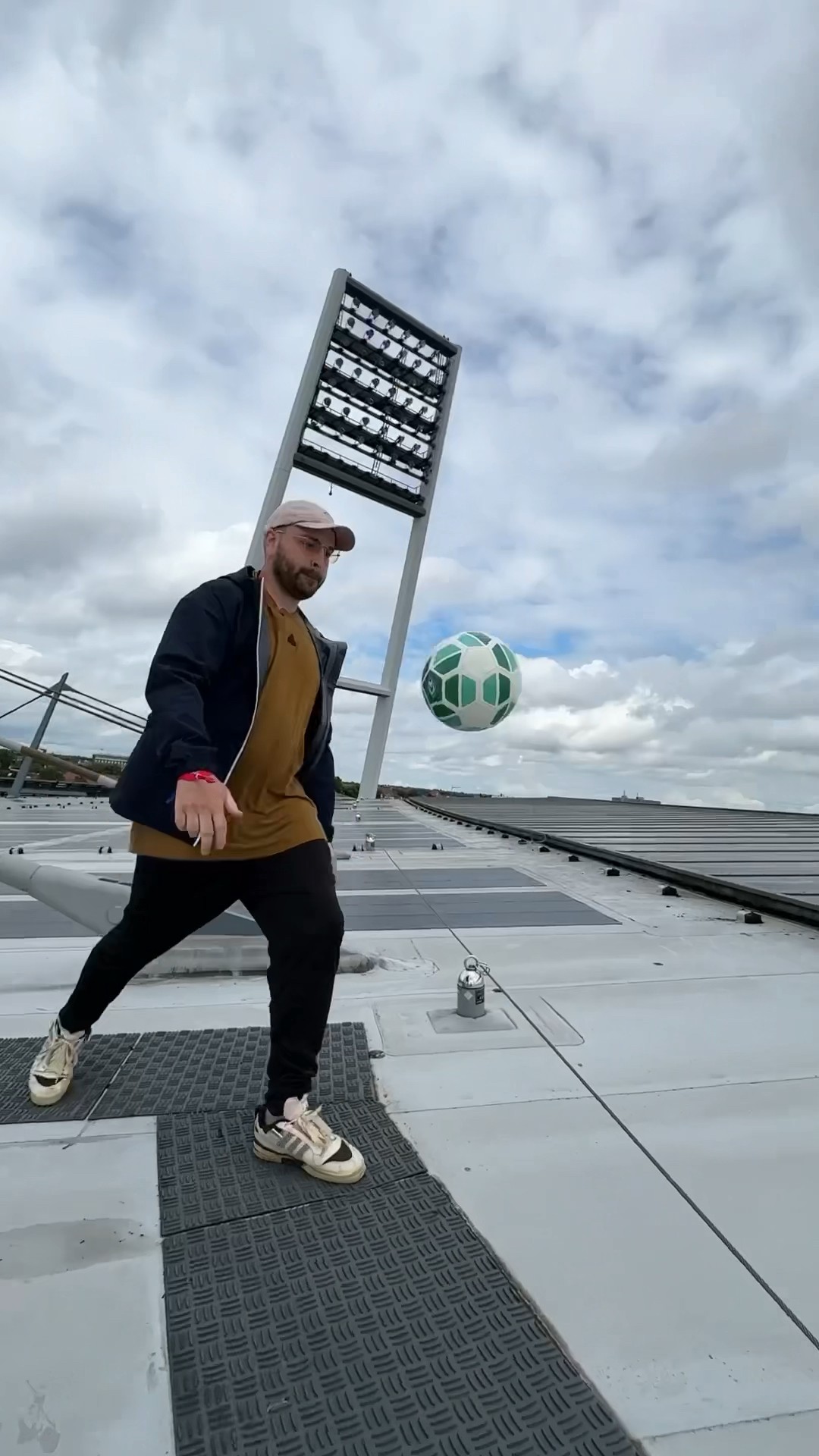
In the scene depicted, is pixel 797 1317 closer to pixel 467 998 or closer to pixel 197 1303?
pixel 197 1303

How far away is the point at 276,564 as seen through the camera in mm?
1691

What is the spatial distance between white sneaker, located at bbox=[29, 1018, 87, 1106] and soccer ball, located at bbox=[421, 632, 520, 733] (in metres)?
14.4

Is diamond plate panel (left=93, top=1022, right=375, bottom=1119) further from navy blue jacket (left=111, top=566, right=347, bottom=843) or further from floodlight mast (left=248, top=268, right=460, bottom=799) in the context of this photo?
floodlight mast (left=248, top=268, right=460, bottom=799)

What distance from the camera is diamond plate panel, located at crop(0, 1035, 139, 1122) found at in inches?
63.3

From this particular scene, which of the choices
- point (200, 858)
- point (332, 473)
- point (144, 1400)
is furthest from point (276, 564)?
point (332, 473)

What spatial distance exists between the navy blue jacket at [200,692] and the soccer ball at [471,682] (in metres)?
14.3

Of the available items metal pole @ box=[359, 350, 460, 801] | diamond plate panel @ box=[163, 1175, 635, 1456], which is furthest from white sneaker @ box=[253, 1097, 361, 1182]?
metal pole @ box=[359, 350, 460, 801]

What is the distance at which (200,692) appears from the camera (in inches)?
59.6

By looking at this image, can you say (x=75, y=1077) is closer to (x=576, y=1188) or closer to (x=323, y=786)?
(x=323, y=786)

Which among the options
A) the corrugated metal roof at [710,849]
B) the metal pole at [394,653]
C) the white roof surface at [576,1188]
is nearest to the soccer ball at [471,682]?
the corrugated metal roof at [710,849]

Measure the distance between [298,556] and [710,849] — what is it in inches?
280

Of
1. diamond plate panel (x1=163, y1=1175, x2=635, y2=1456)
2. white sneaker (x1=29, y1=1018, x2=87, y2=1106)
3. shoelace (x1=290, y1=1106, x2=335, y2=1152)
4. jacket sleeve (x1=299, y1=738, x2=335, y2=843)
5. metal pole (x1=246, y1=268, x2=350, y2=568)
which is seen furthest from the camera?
metal pole (x1=246, y1=268, x2=350, y2=568)

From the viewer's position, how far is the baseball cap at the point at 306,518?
165 centimetres

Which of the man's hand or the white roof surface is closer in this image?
the white roof surface
